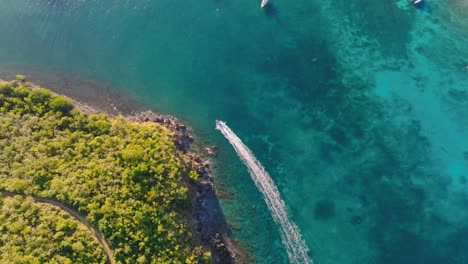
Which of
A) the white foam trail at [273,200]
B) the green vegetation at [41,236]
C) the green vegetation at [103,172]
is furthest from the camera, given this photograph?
the white foam trail at [273,200]

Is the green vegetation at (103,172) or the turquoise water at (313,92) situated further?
the turquoise water at (313,92)

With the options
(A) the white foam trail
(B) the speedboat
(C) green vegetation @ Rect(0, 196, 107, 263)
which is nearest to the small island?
(C) green vegetation @ Rect(0, 196, 107, 263)

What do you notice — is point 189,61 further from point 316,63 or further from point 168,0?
point 316,63

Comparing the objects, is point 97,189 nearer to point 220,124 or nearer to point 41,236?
point 41,236

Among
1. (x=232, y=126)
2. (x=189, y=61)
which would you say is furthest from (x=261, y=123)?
(x=189, y=61)

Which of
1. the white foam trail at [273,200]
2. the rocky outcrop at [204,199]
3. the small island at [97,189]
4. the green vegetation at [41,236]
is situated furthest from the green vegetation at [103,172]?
the white foam trail at [273,200]

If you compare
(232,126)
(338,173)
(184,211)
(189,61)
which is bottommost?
(338,173)

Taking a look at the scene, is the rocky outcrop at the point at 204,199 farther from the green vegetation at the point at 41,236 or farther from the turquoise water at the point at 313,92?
the green vegetation at the point at 41,236
